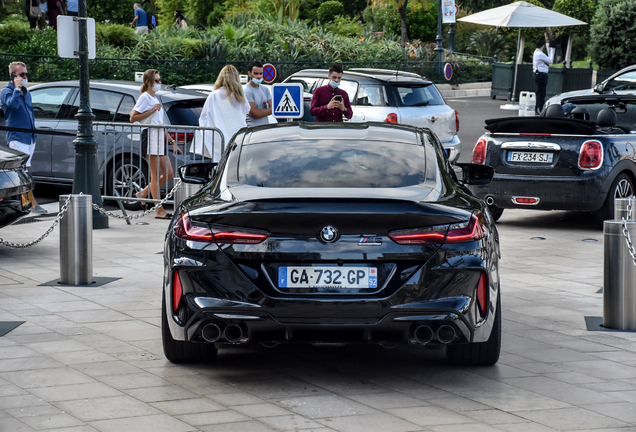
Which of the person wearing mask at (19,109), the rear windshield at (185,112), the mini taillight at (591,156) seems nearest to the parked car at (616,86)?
the mini taillight at (591,156)

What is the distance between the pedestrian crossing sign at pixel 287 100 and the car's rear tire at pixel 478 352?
902cm

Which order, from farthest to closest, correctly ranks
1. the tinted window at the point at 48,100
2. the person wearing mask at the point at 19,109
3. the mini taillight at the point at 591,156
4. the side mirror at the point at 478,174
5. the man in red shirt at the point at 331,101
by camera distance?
the tinted window at the point at 48,100, the man in red shirt at the point at 331,101, the person wearing mask at the point at 19,109, the mini taillight at the point at 591,156, the side mirror at the point at 478,174

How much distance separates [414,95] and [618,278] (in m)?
9.58

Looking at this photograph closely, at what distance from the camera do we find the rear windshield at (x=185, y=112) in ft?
41.2

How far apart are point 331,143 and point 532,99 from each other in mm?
16371

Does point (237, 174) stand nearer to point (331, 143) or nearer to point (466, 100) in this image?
point (331, 143)

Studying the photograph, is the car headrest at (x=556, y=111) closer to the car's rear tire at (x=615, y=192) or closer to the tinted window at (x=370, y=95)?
the car's rear tire at (x=615, y=192)

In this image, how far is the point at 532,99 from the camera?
21406 mm

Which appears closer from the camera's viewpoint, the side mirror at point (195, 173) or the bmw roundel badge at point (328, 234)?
the bmw roundel badge at point (328, 234)

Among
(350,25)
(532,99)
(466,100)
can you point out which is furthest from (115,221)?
(350,25)

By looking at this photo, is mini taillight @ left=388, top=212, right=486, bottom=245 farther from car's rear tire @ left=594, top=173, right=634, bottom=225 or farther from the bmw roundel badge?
car's rear tire @ left=594, top=173, right=634, bottom=225

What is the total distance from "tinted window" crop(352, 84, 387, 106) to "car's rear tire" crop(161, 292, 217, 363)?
10211 mm

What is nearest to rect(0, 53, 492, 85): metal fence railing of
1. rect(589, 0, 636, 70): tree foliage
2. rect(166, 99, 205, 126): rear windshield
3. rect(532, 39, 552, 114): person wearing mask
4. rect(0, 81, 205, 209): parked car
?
rect(589, 0, 636, 70): tree foliage

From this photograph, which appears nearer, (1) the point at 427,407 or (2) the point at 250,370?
(1) the point at 427,407
